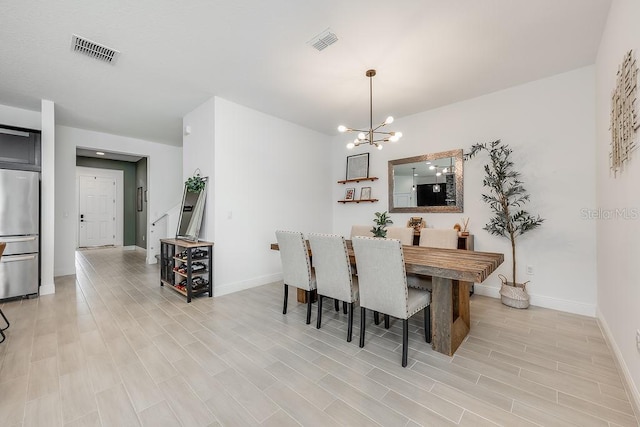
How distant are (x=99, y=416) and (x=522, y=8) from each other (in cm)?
398

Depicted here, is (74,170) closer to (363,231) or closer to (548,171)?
(363,231)

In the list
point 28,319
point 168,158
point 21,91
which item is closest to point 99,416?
point 28,319

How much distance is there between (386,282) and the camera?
2.06 m

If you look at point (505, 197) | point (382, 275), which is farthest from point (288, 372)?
point (505, 197)

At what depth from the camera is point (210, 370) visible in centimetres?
193

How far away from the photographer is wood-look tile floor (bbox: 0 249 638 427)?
1502mm

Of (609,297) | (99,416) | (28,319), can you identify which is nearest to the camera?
(99,416)

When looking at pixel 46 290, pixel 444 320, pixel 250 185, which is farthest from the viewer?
pixel 250 185

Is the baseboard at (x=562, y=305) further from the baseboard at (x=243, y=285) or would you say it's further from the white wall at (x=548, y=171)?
the baseboard at (x=243, y=285)

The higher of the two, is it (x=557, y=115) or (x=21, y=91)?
(x=21, y=91)

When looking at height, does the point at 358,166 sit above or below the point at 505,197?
Answer: above

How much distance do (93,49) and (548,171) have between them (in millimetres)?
5066

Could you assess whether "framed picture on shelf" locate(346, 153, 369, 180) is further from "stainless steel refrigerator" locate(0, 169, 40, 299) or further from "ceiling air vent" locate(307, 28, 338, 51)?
"stainless steel refrigerator" locate(0, 169, 40, 299)

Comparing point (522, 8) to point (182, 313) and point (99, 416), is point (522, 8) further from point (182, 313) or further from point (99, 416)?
point (182, 313)
